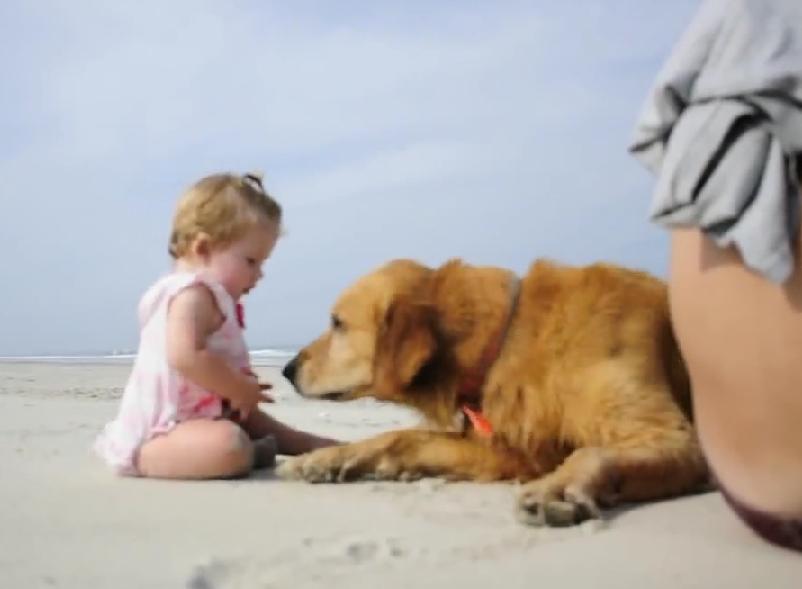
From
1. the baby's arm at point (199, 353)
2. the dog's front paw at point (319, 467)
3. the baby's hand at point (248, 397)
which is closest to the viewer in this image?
the dog's front paw at point (319, 467)

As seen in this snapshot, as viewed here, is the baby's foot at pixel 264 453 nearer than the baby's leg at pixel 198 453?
No

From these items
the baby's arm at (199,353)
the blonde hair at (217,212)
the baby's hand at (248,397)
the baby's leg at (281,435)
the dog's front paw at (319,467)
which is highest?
the blonde hair at (217,212)

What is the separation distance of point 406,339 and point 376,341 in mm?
204

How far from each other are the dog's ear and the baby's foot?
1.92 feet

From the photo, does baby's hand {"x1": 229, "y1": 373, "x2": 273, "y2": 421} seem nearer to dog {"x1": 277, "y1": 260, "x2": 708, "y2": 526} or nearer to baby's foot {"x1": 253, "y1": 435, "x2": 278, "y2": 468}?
baby's foot {"x1": 253, "y1": 435, "x2": 278, "y2": 468}

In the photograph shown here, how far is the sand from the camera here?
1.79m

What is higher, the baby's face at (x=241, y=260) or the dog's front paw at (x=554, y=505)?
the baby's face at (x=241, y=260)

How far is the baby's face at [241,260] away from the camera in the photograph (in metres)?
3.79

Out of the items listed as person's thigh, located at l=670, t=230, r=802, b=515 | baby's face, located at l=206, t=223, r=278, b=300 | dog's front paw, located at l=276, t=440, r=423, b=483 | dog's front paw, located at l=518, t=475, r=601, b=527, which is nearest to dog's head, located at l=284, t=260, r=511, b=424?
dog's front paw, located at l=276, t=440, r=423, b=483

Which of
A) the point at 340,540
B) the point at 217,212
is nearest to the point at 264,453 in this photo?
the point at 217,212

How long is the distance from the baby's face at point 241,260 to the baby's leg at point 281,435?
1.68 ft

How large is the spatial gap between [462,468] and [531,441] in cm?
30

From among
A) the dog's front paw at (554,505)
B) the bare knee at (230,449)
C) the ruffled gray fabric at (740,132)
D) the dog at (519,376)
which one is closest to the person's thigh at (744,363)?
the ruffled gray fabric at (740,132)

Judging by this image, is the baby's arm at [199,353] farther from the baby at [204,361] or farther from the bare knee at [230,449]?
the bare knee at [230,449]
